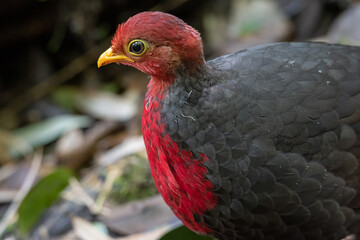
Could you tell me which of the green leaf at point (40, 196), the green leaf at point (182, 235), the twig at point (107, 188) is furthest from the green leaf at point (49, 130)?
the green leaf at point (182, 235)

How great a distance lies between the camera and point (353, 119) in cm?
215

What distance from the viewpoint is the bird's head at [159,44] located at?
1942 mm

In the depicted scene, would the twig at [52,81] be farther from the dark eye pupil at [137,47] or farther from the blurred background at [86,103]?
the dark eye pupil at [137,47]

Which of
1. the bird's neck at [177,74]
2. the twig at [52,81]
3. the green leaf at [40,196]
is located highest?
the twig at [52,81]

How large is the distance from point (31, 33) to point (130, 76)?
3.56 ft

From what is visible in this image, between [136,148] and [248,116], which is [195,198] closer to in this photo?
[248,116]

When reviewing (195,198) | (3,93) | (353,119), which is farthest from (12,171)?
(353,119)

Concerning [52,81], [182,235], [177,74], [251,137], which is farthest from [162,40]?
[52,81]

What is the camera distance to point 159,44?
196 centimetres

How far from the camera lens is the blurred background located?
10.2 ft

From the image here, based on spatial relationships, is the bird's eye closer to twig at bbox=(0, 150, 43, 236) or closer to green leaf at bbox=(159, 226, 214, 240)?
green leaf at bbox=(159, 226, 214, 240)

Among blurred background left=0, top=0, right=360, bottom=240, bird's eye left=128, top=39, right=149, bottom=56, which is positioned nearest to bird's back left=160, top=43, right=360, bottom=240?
bird's eye left=128, top=39, right=149, bottom=56

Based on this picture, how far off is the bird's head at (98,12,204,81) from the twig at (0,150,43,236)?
1608 mm

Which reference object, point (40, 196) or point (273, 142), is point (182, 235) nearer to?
point (273, 142)
